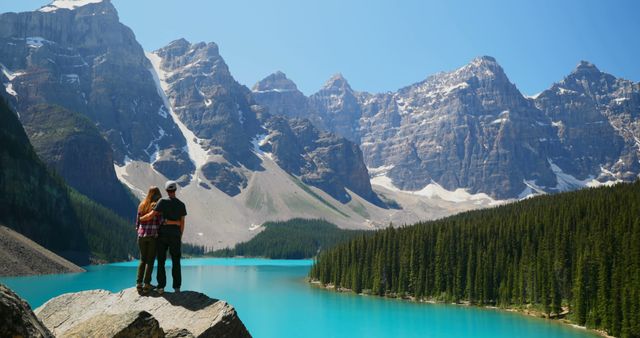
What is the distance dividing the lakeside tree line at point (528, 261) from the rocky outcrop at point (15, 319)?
58629 millimetres

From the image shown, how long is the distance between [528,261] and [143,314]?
81.1 metres

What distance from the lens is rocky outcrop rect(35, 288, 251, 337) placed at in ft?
38.3

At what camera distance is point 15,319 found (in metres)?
8.40

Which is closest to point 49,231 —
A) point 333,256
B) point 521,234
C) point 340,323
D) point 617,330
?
point 333,256

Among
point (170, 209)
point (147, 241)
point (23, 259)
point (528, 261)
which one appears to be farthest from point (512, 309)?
point (23, 259)

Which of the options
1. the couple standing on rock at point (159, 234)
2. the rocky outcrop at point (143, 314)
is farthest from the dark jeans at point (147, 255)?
the rocky outcrop at point (143, 314)

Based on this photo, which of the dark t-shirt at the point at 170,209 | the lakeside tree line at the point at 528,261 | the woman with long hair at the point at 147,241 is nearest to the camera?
the dark t-shirt at the point at 170,209

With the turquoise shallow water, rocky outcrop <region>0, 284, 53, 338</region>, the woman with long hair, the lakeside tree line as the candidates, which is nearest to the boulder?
rocky outcrop <region>0, 284, 53, 338</region>

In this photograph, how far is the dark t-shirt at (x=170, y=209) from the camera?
48.9 feet

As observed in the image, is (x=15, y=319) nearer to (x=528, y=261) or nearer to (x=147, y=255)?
(x=147, y=255)

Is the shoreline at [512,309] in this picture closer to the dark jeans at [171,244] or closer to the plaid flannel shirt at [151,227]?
the dark jeans at [171,244]

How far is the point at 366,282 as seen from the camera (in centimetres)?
10712

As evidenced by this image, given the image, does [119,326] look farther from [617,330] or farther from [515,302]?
[515,302]

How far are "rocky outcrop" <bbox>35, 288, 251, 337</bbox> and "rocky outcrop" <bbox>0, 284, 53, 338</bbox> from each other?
2.58 meters
